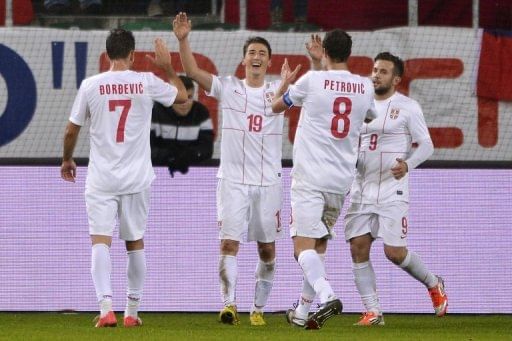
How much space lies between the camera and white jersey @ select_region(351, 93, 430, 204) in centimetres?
966

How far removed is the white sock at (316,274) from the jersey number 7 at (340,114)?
76 cm

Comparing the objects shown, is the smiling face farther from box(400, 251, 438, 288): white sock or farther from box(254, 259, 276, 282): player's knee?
box(254, 259, 276, 282): player's knee

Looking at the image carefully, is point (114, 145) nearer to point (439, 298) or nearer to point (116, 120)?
point (116, 120)

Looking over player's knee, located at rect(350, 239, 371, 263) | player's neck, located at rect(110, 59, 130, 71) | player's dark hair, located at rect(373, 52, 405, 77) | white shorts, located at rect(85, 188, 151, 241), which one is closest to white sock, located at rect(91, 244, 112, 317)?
white shorts, located at rect(85, 188, 151, 241)

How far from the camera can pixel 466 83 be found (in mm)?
15641

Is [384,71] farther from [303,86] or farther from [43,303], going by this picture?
[43,303]

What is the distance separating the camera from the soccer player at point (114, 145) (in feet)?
28.3

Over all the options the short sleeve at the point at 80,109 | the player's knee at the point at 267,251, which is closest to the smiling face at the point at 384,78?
the player's knee at the point at 267,251

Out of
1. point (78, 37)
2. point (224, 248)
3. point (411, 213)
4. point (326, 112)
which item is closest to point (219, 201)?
point (224, 248)

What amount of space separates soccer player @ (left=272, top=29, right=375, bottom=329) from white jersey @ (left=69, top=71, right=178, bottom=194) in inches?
32.7

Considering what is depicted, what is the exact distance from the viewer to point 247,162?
9.37 m

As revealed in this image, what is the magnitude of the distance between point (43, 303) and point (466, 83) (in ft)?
21.8

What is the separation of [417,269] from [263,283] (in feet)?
3.58

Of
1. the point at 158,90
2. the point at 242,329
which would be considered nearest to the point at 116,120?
the point at 158,90
